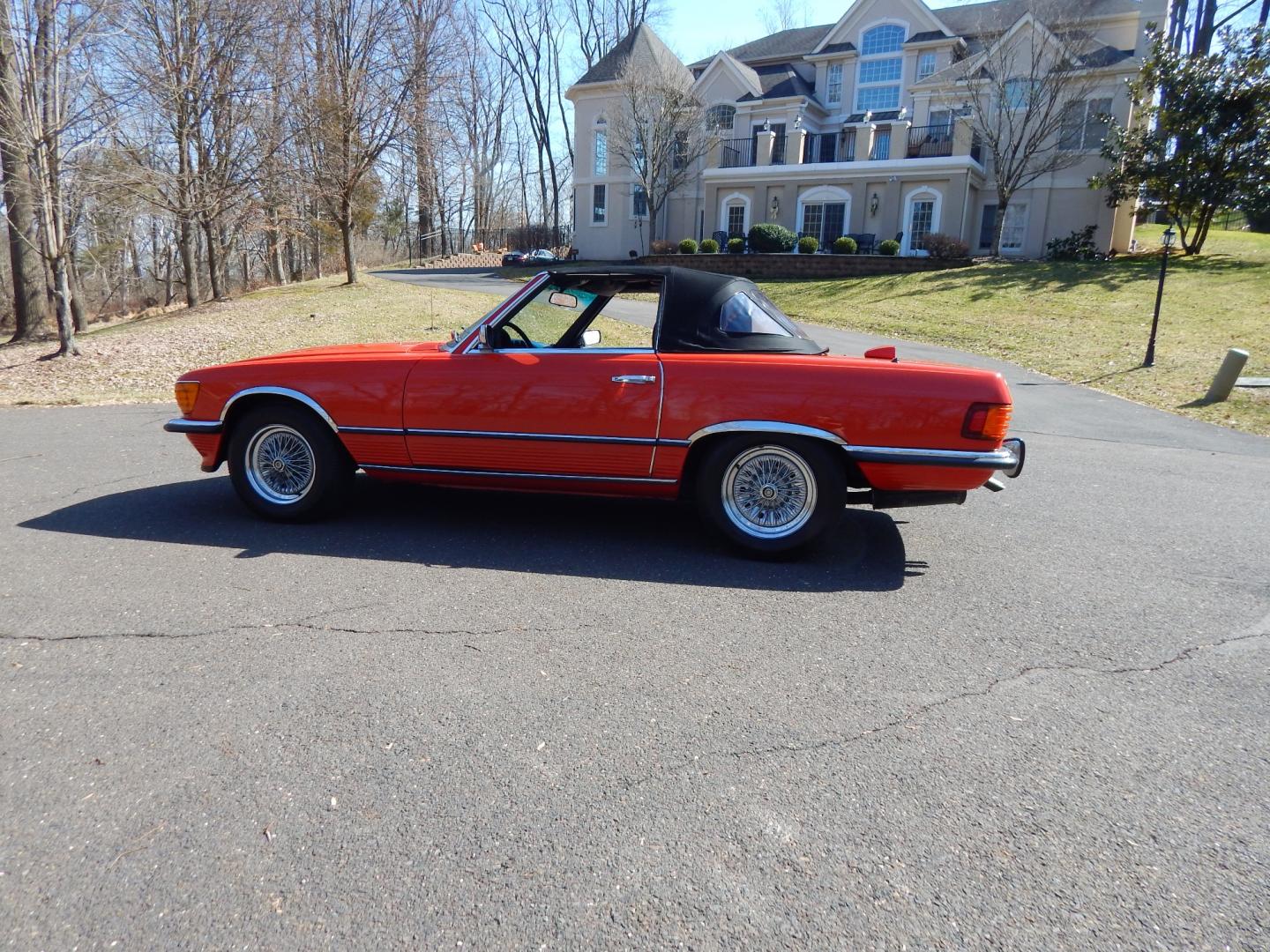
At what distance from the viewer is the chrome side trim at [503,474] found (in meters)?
4.68

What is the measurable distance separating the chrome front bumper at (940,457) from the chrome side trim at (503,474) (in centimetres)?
102

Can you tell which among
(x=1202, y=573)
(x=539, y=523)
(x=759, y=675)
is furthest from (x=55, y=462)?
(x=1202, y=573)

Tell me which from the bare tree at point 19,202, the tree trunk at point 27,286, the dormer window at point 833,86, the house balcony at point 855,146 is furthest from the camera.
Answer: the dormer window at point 833,86

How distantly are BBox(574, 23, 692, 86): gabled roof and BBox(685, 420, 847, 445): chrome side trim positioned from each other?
36.0m

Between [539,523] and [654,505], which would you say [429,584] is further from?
[654,505]

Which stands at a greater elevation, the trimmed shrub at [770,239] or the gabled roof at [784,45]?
the gabled roof at [784,45]

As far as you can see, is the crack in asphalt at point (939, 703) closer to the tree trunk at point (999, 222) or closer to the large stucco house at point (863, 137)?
the tree trunk at point (999, 222)

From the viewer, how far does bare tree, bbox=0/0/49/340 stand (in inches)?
467

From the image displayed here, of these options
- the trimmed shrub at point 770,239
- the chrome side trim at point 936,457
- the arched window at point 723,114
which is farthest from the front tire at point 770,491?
the arched window at point 723,114

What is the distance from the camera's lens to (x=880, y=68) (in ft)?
114

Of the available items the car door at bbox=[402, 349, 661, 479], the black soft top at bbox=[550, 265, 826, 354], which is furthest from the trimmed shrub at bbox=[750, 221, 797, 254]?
the car door at bbox=[402, 349, 661, 479]

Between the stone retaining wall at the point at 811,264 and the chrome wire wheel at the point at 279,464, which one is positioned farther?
the stone retaining wall at the point at 811,264

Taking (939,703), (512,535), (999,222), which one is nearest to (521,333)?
(512,535)

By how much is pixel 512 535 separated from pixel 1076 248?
29320 millimetres
